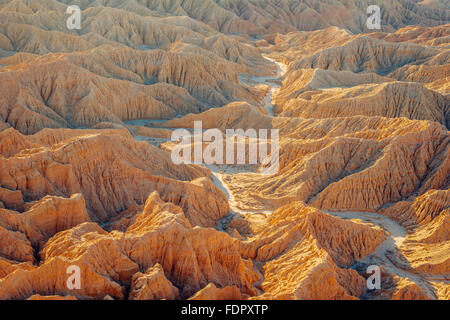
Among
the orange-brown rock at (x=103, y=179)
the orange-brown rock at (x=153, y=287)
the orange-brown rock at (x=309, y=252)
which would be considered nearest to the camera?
the orange-brown rock at (x=153, y=287)

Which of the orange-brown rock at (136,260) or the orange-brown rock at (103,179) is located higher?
the orange-brown rock at (103,179)

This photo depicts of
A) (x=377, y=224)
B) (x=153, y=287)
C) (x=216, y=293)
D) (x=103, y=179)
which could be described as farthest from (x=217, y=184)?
(x=153, y=287)

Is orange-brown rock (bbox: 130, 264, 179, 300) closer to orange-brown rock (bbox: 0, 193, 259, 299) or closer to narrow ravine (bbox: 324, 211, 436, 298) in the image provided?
orange-brown rock (bbox: 0, 193, 259, 299)

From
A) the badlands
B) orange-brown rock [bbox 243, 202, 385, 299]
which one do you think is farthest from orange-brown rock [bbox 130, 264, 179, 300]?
orange-brown rock [bbox 243, 202, 385, 299]

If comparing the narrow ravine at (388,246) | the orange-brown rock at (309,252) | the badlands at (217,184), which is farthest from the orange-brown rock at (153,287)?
the narrow ravine at (388,246)

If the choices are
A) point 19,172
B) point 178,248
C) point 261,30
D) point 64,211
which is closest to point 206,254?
point 178,248

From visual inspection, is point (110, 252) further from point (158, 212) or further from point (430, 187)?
point (430, 187)

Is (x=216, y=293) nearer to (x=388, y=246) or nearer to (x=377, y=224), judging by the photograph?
(x=388, y=246)

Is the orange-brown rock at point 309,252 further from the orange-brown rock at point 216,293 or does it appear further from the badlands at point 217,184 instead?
the orange-brown rock at point 216,293
